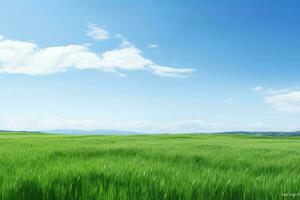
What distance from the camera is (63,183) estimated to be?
12.8 feet

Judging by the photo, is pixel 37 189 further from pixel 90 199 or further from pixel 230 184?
pixel 230 184

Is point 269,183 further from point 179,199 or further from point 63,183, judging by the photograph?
point 63,183

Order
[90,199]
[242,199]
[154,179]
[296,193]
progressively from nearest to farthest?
[90,199], [242,199], [296,193], [154,179]

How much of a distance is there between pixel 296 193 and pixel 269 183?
43 cm

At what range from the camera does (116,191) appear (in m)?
Answer: 3.57

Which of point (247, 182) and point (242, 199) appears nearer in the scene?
point (242, 199)

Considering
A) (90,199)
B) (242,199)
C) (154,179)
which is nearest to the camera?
(90,199)

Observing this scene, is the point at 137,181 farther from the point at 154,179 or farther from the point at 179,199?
the point at 179,199

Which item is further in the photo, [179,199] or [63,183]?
[63,183]

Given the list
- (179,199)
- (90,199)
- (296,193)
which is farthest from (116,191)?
(296,193)

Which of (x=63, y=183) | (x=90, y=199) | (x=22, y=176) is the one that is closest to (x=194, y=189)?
(x=90, y=199)

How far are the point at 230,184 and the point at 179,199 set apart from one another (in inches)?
37.7

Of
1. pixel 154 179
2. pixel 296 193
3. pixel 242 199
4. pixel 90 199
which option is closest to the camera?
pixel 90 199

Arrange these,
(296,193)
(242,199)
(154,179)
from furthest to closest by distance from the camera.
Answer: (154,179), (296,193), (242,199)
